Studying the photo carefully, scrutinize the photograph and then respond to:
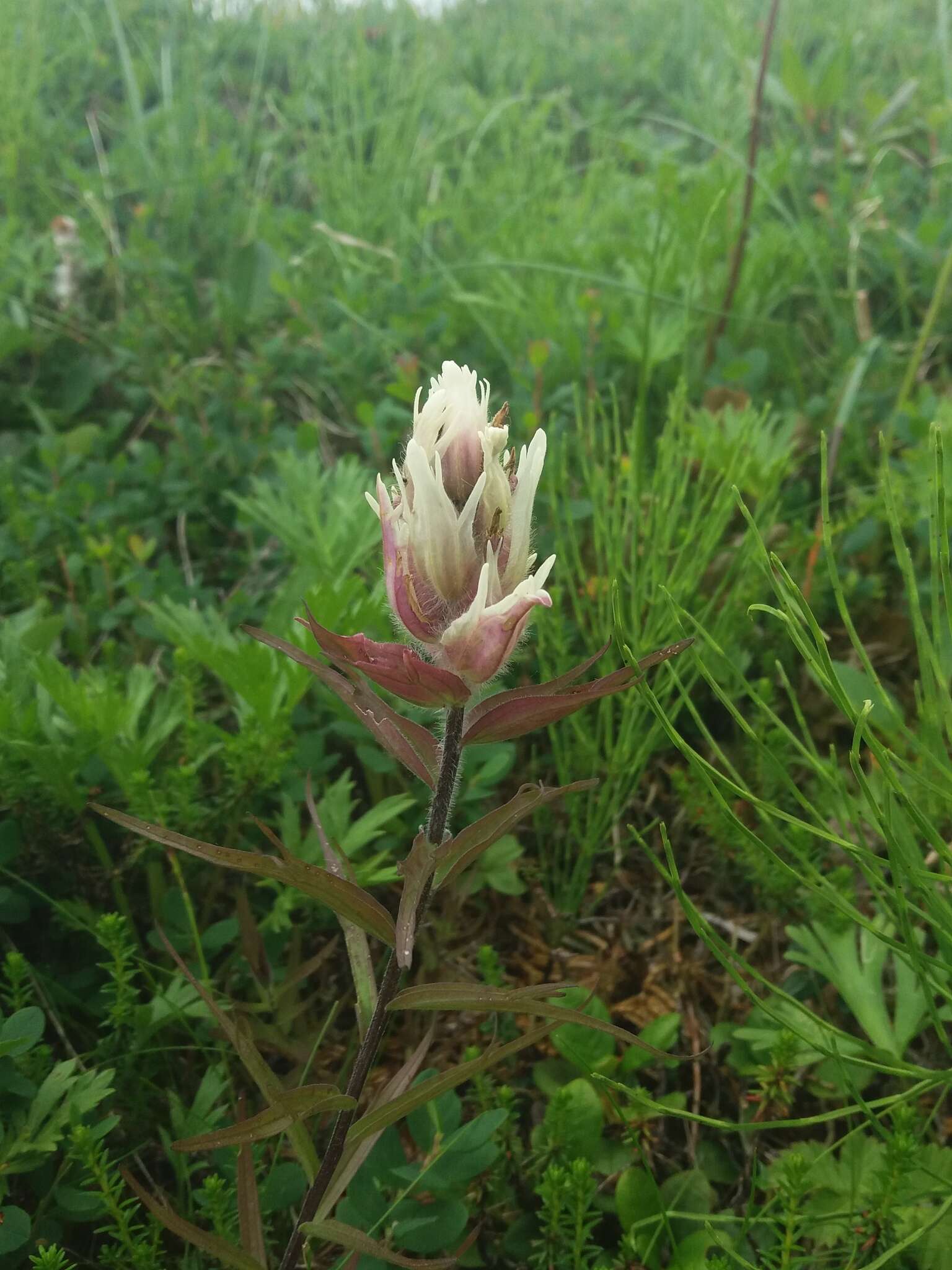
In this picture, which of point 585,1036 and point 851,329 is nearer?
point 585,1036

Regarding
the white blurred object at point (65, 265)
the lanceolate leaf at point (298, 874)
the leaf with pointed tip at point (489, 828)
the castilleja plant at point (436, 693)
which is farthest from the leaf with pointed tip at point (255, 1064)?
the white blurred object at point (65, 265)

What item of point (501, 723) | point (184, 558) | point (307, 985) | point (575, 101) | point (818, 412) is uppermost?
point (575, 101)

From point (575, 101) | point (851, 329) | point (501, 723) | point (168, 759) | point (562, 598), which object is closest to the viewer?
point (501, 723)

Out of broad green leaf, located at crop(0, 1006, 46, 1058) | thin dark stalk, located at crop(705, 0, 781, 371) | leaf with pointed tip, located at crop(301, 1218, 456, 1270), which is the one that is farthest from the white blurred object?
leaf with pointed tip, located at crop(301, 1218, 456, 1270)

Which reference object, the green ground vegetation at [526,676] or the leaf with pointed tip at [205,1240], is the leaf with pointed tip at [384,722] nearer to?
the green ground vegetation at [526,676]

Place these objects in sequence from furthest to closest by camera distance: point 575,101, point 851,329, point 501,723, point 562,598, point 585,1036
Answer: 1. point 575,101
2. point 851,329
3. point 562,598
4. point 585,1036
5. point 501,723

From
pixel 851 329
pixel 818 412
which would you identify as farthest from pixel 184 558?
pixel 851 329

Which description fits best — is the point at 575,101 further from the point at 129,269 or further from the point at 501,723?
the point at 501,723

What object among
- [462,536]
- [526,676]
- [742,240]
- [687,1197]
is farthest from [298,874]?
[742,240]

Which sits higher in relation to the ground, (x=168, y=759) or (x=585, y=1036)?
(x=168, y=759)
